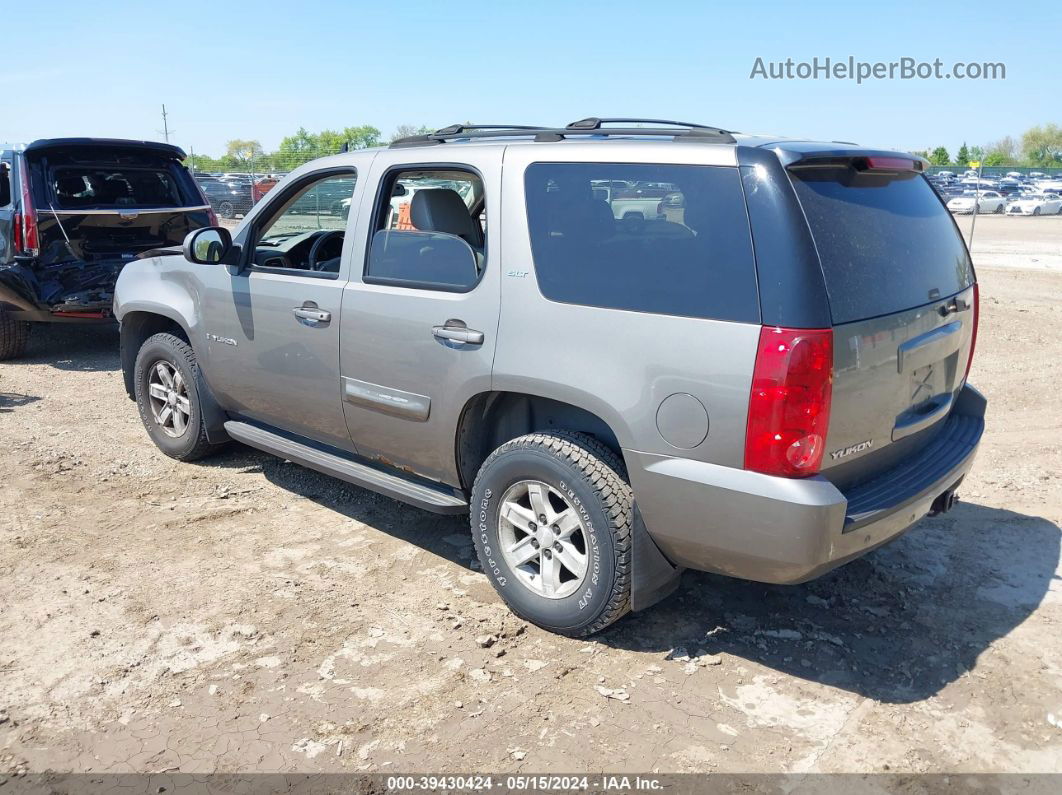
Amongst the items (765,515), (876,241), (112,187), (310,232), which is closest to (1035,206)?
(112,187)

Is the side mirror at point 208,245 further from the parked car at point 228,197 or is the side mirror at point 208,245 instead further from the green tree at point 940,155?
the green tree at point 940,155

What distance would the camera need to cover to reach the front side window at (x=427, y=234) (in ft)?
12.7

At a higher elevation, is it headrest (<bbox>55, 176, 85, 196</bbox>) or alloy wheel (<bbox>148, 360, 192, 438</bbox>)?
headrest (<bbox>55, 176, 85, 196</bbox>)

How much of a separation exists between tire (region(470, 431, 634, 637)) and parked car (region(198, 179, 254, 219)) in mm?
28015

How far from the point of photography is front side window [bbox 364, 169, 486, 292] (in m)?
3.88

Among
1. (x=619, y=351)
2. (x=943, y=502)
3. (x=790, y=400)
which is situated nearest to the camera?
(x=790, y=400)

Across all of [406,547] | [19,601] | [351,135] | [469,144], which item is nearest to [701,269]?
[469,144]

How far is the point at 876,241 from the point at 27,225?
23.7 ft

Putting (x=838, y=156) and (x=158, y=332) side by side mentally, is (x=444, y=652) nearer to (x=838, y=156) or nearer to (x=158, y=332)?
(x=838, y=156)

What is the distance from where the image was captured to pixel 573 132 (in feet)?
12.6

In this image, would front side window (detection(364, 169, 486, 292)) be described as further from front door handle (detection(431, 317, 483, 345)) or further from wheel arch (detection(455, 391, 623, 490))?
wheel arch (detection(455, 391, 623, 490))

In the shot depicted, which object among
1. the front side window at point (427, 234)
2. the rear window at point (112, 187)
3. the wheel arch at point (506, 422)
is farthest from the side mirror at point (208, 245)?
the rear window at point (112, 187)

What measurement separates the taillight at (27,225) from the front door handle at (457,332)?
5.60m

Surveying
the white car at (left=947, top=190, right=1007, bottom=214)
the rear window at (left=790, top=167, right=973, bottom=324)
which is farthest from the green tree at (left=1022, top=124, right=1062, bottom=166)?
the rear window at (left=790, top=167, right=973, bottom=324)
